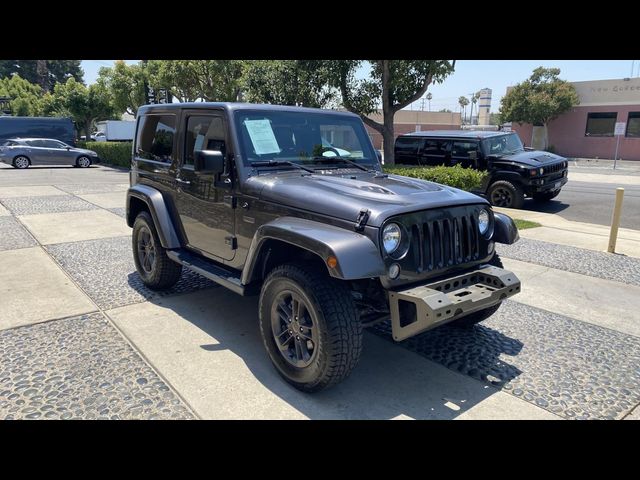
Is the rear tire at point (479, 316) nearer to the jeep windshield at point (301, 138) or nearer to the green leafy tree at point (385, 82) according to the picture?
the jeep windshield at point (301, 138)

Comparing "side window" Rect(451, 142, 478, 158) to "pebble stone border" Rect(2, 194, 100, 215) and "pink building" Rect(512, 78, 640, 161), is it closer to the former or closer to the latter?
"pebble stone border" Rect(2, 194, 100, 215)

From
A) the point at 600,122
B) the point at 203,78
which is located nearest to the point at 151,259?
the point at 203,78

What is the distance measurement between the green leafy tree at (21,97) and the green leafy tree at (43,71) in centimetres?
1386

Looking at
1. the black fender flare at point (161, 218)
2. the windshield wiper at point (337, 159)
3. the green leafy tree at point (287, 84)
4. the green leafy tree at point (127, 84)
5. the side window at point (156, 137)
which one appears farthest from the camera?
the green leafy tree at point (127, 84)

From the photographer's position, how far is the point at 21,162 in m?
21.4

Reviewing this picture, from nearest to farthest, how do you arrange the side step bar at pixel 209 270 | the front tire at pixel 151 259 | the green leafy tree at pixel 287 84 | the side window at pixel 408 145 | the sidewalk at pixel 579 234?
the side step bar at pixel 209 270
the front tire at pixel 151 259
the sidewalk at pixel 579 234
the side window at pixel 408 145
the green leafy tree at pixel 287 84

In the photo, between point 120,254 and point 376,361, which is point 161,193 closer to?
point 120,254

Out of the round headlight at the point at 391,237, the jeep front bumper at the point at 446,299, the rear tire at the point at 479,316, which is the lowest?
the rear tire at the point at 479,316

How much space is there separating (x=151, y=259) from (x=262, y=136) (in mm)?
2057

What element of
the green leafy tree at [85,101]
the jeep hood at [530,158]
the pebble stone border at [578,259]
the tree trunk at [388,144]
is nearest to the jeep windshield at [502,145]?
the jeep hood at [530,158]

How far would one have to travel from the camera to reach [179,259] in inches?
176

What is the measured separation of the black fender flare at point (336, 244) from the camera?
2754mm

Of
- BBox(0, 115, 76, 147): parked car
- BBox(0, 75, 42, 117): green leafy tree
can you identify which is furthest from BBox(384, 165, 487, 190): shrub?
BBox(0, 75, 42, 117): green leafy tree
